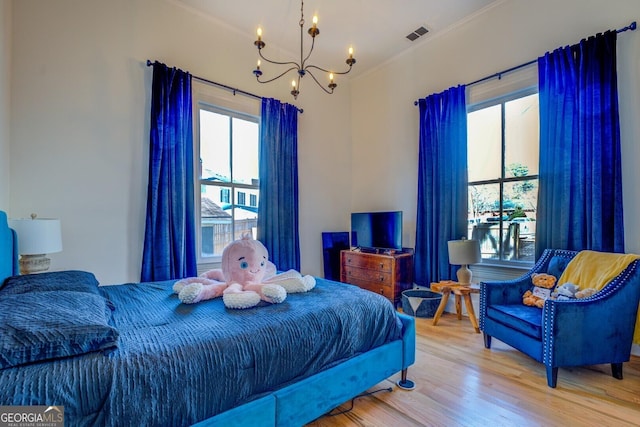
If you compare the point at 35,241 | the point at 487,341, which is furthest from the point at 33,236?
the point at 487,341

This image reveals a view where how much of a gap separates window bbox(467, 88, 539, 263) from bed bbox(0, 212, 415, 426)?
1.94 meters

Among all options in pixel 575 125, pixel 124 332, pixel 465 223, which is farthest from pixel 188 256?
pixel 575 125

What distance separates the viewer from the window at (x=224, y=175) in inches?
135

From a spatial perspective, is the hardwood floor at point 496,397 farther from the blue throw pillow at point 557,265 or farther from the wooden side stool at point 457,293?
the blue throw pillow at point 557,265

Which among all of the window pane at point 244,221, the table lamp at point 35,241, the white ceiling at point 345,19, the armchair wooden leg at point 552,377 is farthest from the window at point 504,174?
the table lamp at point 35,241

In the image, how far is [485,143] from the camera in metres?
3.42

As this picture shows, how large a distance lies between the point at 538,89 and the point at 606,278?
1866mm

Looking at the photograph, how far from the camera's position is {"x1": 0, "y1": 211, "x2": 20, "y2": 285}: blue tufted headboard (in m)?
1.72

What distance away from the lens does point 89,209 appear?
2.67 meters

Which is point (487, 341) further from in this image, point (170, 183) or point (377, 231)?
point (170, 183)

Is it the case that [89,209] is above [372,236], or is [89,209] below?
above

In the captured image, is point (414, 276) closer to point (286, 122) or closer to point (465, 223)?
point (465, 223)

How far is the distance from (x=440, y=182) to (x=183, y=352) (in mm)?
3232

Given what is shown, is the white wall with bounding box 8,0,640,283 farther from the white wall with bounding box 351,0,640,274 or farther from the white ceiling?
the white ceiling
